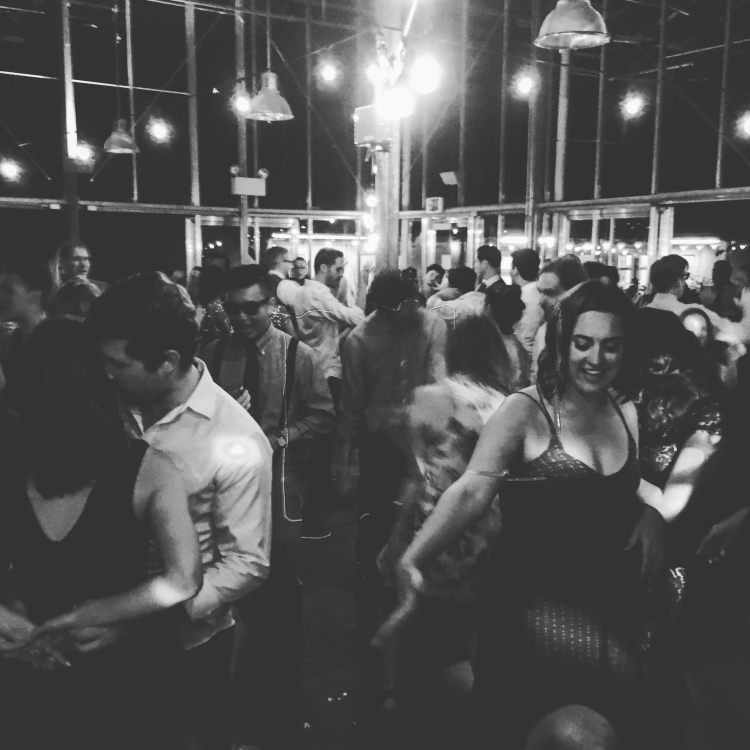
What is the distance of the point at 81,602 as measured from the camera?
65.2 inches

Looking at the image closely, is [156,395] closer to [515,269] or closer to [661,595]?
[661,595]

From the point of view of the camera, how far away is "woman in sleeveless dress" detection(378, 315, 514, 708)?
2.73 m

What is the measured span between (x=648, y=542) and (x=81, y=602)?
1.39 meters

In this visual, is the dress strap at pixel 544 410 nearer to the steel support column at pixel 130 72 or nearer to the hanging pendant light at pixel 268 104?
the hanging pendant light at pixel 268 104

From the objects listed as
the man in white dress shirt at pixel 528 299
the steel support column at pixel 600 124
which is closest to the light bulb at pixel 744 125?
the steel support column at pixel 600 124

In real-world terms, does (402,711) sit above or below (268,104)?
below

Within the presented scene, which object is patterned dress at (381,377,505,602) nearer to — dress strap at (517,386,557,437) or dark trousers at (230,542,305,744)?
dress strap at (517,386,557,437)

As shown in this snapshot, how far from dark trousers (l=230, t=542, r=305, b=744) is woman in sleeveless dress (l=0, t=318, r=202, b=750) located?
1.38m

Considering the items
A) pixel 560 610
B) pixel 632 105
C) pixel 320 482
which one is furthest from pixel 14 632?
pixel 632 105

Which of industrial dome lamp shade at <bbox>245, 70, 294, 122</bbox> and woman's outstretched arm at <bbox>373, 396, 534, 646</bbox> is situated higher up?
industrial dome lamp shade at <bbox>245, 70, 294, 122</bbox>

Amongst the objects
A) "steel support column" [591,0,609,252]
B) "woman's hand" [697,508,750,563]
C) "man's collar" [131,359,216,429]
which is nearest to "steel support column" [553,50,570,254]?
"steel support column" [591,0,609,252]

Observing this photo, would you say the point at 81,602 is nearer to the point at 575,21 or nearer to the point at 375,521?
the point at 375,521

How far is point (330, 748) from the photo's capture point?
3.05 meters

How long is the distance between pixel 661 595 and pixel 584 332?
2.65ft
